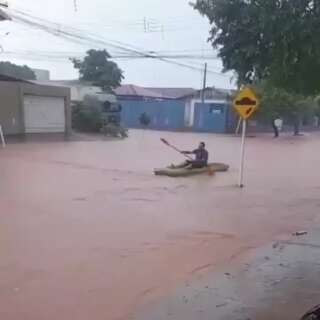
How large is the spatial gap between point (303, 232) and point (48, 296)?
552cm

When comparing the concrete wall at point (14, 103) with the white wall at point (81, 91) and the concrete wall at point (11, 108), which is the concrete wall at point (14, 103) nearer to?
the concrete wall at point (11, 108)

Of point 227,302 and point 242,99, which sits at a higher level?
point 242,99

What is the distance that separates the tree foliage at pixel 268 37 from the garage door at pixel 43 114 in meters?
28.8

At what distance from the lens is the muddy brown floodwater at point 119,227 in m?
7.05

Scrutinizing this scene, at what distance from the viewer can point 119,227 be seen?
11352 mm

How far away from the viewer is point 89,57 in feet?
198

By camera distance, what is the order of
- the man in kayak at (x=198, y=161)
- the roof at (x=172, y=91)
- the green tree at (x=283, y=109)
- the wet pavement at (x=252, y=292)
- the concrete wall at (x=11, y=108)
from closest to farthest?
the wet pavement at (x=252, y=292)
the man in kayak at (x=198, y=161)
the concrete wall at (x=11, y=108)
the green tree at (x=283, y=109)
the roof at (x=172, y=91)

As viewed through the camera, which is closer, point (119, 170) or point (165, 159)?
point (119, 170)

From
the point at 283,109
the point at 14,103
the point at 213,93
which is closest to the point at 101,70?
the point at 213,93

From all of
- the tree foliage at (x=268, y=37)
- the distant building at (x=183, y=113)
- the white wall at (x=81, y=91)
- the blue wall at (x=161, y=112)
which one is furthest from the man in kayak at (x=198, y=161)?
the blue wall at (x=161, y=112)

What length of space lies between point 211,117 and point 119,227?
152 ft

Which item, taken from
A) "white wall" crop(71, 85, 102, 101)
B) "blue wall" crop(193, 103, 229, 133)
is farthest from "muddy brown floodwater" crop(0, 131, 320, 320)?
"blue wall" crop(193, 103, 229, 133)

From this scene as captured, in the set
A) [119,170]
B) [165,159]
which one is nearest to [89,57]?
[165,159]

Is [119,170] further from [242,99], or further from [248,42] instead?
[248,42]
